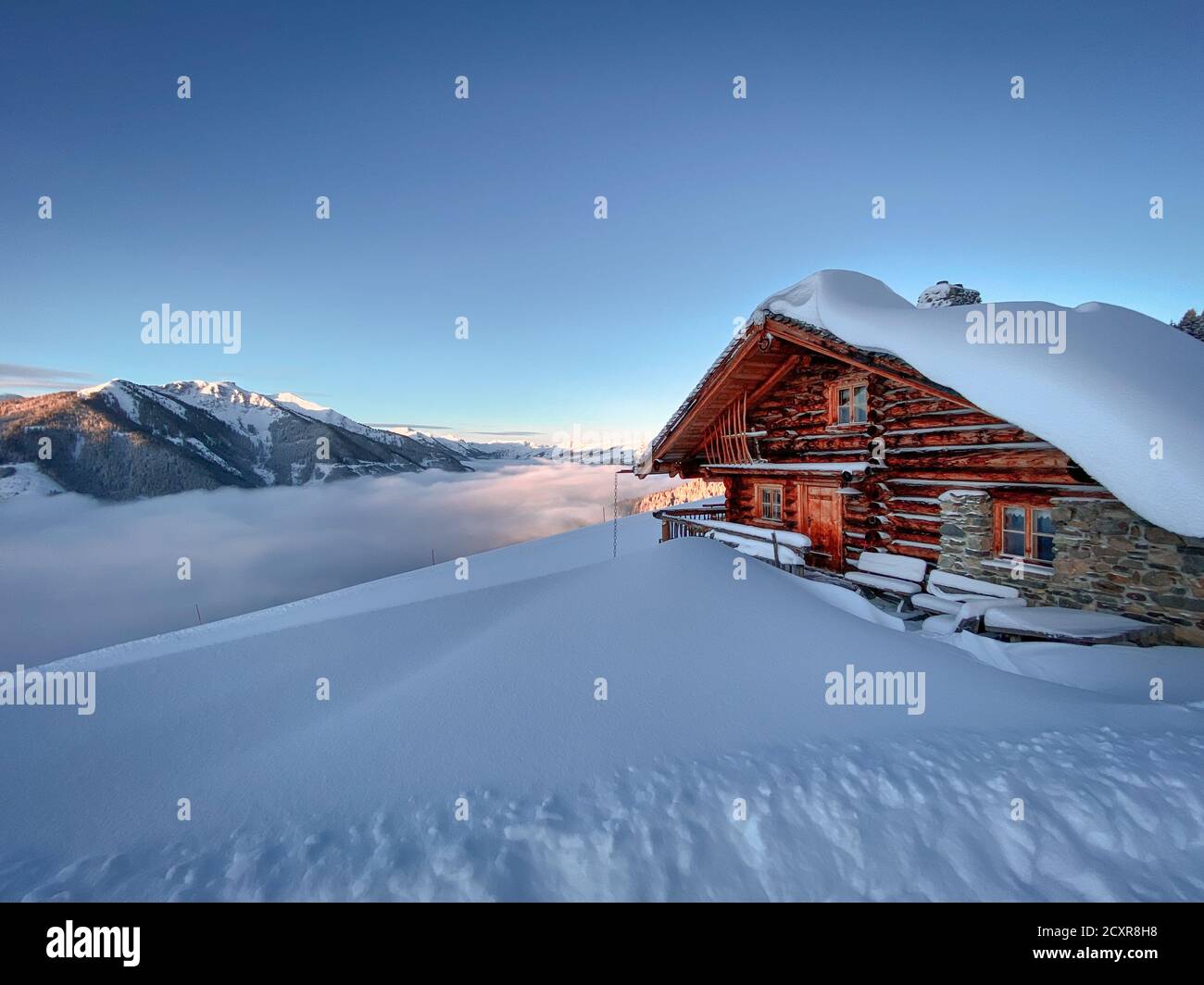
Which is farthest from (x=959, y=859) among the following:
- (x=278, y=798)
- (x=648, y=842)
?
(x=278, y=798)

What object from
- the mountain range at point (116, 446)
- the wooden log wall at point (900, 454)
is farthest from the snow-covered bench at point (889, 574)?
the mountain range at point (116, 446)

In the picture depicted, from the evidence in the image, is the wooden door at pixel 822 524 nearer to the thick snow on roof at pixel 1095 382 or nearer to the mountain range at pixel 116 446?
the thick snow on roof at pixel 1095 382

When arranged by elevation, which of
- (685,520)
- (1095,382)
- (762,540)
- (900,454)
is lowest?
(762,540)

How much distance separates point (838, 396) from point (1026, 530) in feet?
15.1

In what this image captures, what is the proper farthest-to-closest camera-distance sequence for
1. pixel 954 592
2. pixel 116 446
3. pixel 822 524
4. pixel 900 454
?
pixel 116 446, pixel 822 524, pixel 900 454, pixel 954 592

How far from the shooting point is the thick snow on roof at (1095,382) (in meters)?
5.28

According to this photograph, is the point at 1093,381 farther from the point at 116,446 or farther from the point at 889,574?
the point at 116,446

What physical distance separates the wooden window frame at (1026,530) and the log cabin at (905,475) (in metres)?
0.02

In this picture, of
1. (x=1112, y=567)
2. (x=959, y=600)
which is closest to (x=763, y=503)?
(x=959, y=600)

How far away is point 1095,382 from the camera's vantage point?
6.07 metres

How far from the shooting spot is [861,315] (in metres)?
8.62

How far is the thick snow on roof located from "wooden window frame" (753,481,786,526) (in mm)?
5023

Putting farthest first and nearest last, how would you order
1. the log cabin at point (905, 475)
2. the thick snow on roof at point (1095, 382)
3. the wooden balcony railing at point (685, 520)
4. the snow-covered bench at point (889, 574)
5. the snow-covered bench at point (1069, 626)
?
the wooden balcony railing at point (685, 520) → the snow-covered bench at point (889, 574) → the log cabin at point (905, 475) → the snow-covered bench at point (1069, 626) → the thick snow on roof at point (1095, 382)

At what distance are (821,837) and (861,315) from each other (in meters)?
8.76
